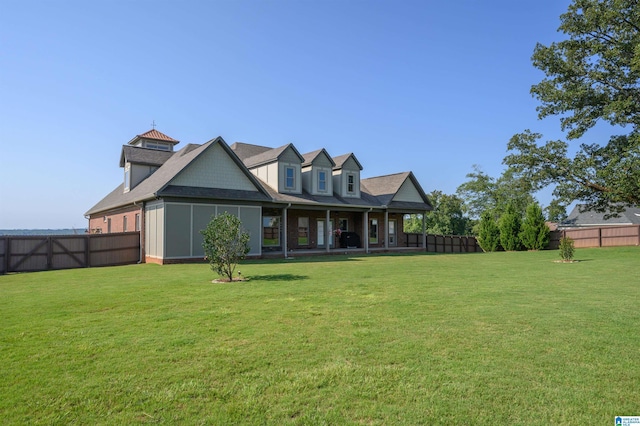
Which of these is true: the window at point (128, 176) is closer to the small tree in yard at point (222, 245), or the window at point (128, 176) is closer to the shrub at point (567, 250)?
the small tree in yard at point (222, 245)

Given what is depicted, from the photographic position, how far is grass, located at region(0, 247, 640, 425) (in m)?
3.63

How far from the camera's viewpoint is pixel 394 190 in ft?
95.1

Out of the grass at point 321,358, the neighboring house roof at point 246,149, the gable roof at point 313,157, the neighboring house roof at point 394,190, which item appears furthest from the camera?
the neighboring house roof at point 246,149

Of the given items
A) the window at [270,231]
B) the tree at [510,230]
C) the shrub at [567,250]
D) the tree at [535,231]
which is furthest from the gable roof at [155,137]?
the tree at [535,231]

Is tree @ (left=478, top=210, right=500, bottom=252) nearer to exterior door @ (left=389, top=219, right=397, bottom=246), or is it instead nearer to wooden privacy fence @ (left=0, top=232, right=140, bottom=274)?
exterior door @ (left=389, top=219, right=397, bottom=246)

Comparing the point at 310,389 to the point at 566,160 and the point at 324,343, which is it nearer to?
the point at 324,343

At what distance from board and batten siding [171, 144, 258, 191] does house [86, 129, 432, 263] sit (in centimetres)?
5

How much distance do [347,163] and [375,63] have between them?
33.8ft

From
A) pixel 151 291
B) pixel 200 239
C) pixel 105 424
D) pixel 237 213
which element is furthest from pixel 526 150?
pixel 105 424

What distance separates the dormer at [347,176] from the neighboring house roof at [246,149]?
606 cm

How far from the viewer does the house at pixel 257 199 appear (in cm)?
1928

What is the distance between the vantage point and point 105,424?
11.2ft

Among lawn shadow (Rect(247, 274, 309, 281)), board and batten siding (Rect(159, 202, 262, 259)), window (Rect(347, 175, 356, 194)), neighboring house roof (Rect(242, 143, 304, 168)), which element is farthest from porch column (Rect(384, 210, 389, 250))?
lawn shadow (Rect(247, 274, 309, 281))

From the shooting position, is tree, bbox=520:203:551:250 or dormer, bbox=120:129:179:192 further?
tree, bbox=520:203:551:250
